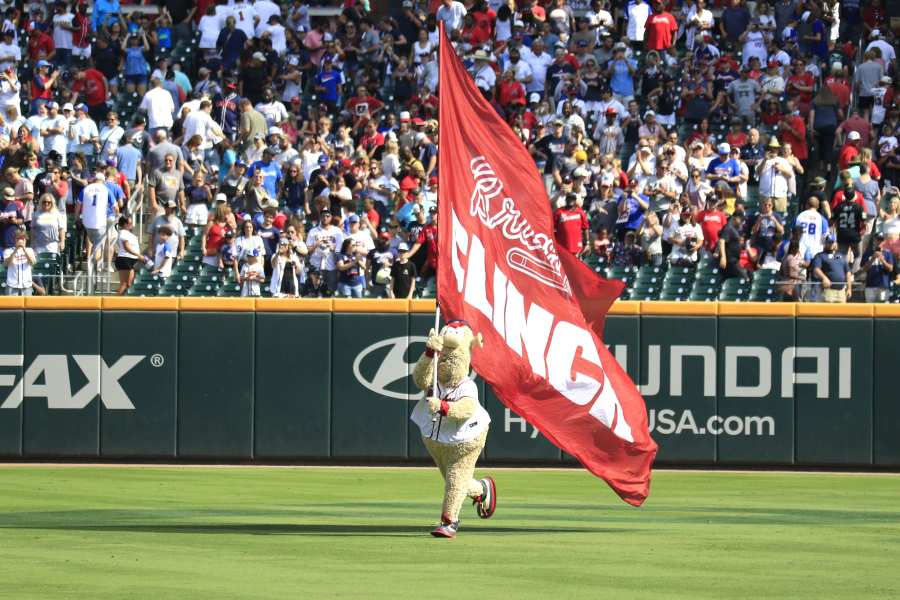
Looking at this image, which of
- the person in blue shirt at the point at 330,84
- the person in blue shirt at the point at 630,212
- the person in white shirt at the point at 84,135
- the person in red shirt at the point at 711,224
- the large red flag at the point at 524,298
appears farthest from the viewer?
the person in blue shirt at the point at 330,84

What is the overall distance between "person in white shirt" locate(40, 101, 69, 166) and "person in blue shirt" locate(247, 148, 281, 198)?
3.14 metres

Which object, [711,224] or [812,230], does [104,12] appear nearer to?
[711,224]

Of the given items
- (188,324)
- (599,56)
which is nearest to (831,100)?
(599,56)

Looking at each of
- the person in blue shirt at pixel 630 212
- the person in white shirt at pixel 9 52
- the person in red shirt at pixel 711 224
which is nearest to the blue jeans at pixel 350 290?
the person in blue shirt at pixel 630 212

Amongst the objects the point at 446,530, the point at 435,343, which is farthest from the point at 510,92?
the point at 446,530

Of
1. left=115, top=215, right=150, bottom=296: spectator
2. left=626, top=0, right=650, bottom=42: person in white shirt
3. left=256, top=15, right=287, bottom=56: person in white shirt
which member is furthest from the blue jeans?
left=626, top=0, right=650, bottom=42: person in white shirt

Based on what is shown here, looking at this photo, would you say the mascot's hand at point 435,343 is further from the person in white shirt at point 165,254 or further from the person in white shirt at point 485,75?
the person in white shirt at point 485,75

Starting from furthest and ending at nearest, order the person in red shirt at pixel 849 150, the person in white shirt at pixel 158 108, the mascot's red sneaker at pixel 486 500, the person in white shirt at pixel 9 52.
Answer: the person in white shirt at pixel 9 52 < the person in white shirt at pixel 158 108 < the person in red shirt at pixel 849 150 < the mascot's red sneaker at pixel 486 500

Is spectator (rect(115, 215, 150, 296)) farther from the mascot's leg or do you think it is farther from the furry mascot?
the mascot's leg

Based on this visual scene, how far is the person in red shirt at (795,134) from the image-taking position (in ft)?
87.9

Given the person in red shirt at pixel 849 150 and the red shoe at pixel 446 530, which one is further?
the person in red shirt at pixel 849 150

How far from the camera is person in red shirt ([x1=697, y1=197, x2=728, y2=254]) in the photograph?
23.9 metres

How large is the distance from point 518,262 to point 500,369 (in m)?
0.87

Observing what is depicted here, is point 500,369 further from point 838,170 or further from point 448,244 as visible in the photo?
point 838,170
